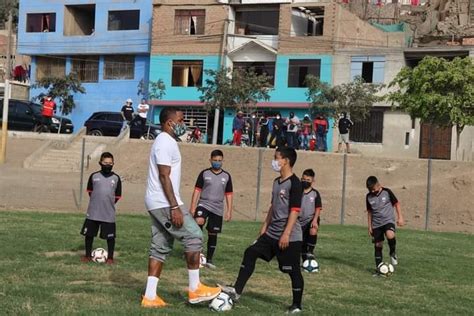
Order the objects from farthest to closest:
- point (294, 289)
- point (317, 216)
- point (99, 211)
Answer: point (317, 216) → point (99, 211) → point (294, 289)

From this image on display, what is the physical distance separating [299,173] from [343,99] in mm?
11112

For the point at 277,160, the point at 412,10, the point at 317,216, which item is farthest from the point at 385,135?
the point at 277,160

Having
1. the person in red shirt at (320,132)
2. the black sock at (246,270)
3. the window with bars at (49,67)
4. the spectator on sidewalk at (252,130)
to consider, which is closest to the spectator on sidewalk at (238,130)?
the spectator on sidewalk at (252,130)

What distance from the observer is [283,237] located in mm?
8352

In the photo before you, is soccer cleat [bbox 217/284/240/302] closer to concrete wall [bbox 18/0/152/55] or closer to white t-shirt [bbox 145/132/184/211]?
white t-shirt [bbox 145/132/184/211]

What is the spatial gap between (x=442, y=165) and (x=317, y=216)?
16.6 meters

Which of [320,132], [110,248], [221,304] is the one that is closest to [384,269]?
[110,248]

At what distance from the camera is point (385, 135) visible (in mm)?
44094

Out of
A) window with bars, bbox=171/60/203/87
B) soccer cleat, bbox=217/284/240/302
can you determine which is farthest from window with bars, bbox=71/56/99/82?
soccer cleat, bbox=217/284/240/302

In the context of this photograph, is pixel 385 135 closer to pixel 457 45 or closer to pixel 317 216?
pixel 457 45

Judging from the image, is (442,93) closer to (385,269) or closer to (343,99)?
(343,99)

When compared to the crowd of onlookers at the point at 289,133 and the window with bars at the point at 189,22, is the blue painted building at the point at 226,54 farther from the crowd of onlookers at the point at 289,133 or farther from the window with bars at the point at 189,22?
the crowd of onlookers at the point at 289,133

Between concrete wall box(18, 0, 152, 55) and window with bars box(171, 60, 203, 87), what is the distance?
9.02 feet

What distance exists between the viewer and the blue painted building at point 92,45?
5197 cm
